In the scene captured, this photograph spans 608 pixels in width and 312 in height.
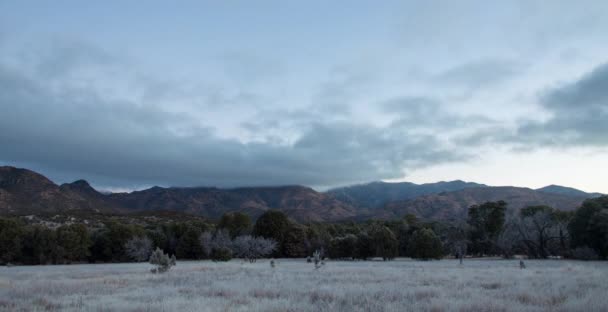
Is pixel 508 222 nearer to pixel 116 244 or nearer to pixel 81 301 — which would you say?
pixel 116 244

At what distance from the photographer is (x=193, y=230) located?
76500 mm

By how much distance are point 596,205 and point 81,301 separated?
204ft

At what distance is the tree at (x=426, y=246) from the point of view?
66375 mm

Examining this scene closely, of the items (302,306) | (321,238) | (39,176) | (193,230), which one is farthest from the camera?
(39,176)

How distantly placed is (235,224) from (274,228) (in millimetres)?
7842

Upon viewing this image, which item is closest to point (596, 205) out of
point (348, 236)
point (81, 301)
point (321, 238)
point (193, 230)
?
point (348, 236)

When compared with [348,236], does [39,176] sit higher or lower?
higher

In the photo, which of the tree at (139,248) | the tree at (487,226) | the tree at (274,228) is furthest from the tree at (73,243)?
the tree at (487,226)

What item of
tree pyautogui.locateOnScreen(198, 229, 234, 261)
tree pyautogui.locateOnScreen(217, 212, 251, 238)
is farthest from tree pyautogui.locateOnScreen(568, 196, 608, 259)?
tree pyautogui.locateOnScreen(217, 212, 251, 238)

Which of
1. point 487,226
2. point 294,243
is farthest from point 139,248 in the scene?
point 487,226

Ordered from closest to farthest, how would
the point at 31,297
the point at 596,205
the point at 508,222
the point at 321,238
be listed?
the point at 31,297 < the point at 596,205 < the point at 508,222 < the point at 321,238

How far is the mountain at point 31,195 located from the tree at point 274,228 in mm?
64892

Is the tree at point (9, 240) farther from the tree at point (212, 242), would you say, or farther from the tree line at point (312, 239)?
the tree at point (212, 242)

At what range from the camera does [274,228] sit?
8200 centimetres
